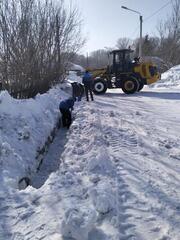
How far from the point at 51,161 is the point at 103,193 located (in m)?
3.02

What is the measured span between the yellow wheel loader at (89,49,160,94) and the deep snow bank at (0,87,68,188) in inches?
326

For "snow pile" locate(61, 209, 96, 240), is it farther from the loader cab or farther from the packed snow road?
the loader cab

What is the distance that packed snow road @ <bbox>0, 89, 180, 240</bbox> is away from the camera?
12.2 ft

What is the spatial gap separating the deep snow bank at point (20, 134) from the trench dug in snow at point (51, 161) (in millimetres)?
191

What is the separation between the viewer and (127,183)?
5.09 m

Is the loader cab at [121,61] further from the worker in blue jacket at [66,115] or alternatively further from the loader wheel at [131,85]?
the worker in blue jacket at [66,115]

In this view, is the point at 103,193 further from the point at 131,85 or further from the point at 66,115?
the point at 131,85

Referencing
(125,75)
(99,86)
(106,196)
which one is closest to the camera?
(106,196)

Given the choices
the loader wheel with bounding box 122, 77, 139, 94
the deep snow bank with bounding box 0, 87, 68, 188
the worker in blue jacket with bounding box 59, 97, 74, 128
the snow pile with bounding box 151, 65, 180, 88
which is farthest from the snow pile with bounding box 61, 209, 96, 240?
the snow pile with bounding box 151, 65, 180, 88

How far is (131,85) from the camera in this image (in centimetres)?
1814

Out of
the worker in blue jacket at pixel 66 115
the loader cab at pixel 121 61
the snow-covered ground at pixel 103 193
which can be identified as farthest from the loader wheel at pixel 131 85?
the snow-covered ground at pixel 103 193

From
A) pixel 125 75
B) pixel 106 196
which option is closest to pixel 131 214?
pixel 106 196

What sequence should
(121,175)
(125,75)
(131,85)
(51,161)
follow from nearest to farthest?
(121,175)
(51,161)
(131,85)
(125,75)

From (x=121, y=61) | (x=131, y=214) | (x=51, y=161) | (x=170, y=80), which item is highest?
(x=121, y=61)
